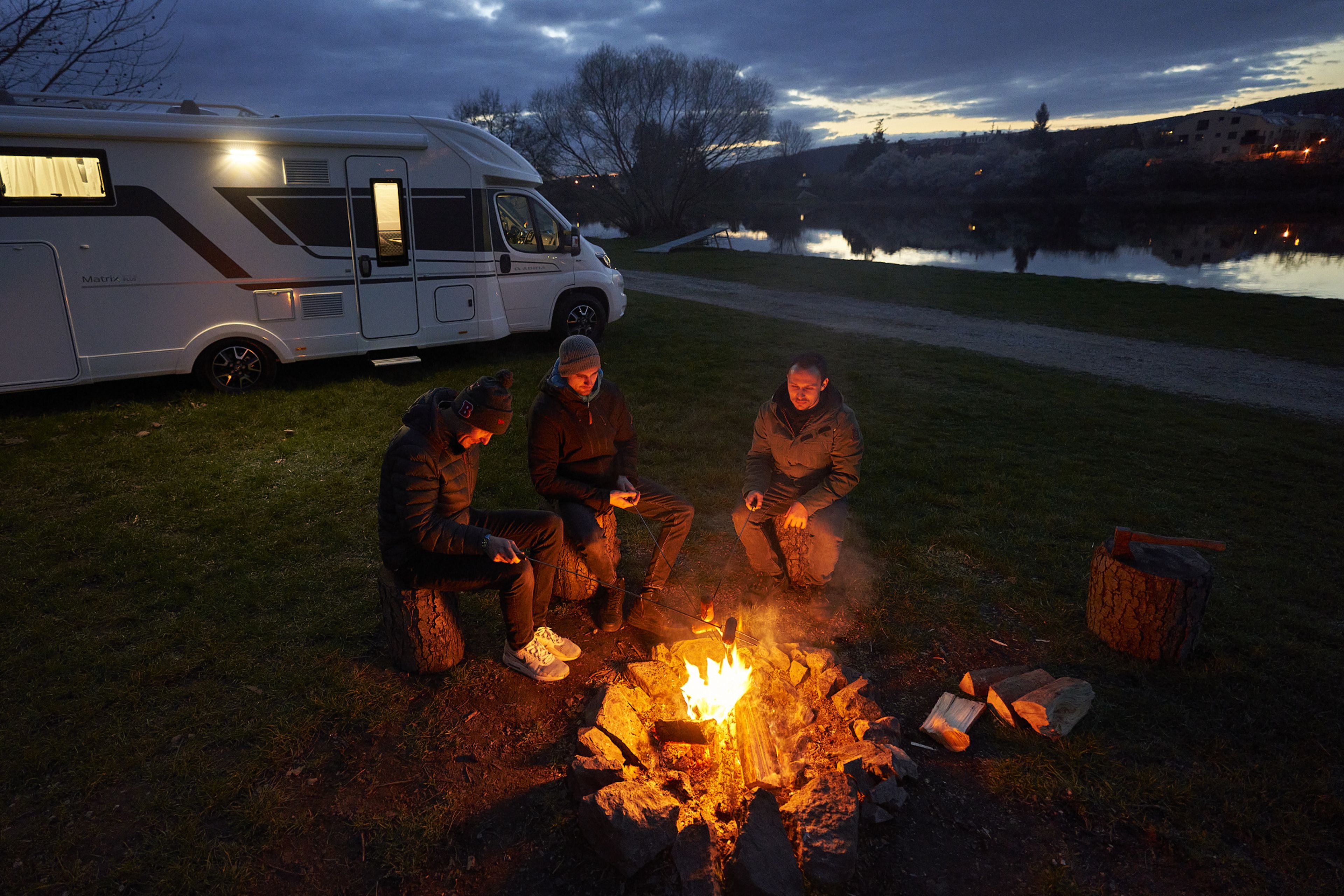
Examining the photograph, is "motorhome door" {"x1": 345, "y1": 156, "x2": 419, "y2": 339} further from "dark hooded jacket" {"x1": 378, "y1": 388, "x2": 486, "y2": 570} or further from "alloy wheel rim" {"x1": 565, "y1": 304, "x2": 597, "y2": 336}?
"dark hooded jacket" {"x1": 378, "y1": 388, "x2": 486, "y2": 570}

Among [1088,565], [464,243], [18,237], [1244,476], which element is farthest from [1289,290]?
[18,237]

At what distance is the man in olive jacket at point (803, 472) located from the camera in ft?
15.4

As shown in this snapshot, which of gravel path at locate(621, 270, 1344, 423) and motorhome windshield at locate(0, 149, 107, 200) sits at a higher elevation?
motorhome windshield at locate(0, 149, 107, 200)

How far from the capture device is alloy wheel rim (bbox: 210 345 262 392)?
29.2 ft

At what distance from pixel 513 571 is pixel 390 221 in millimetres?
7272

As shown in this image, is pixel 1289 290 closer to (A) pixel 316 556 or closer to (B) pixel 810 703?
(B) pixel 810 703

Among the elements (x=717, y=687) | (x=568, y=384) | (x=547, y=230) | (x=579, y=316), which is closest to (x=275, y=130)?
(x=547, y=230)

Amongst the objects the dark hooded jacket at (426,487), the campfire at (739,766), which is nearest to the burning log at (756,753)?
the campfire at (739,766)

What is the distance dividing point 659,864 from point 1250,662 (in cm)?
383

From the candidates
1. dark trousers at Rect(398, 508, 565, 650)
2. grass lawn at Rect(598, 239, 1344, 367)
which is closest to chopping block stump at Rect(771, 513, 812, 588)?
dark trousers at Rect(398, 508, 565, 650)

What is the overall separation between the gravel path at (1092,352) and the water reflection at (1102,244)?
8895 millimetres

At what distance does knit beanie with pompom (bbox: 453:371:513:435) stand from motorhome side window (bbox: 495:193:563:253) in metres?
7.54

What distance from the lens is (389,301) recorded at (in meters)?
9.59

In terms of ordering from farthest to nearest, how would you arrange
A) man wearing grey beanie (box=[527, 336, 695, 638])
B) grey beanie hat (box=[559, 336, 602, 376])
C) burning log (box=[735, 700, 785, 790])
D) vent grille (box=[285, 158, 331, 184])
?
vent grille (box=[285, 158, 331, 184]) < man wearing grey beanie (box=[527, 336, 695, 638]) < grey beanie hat (box=[559, 336, 602, 376]) < burning log (box=[735, 700, 785, 790])
